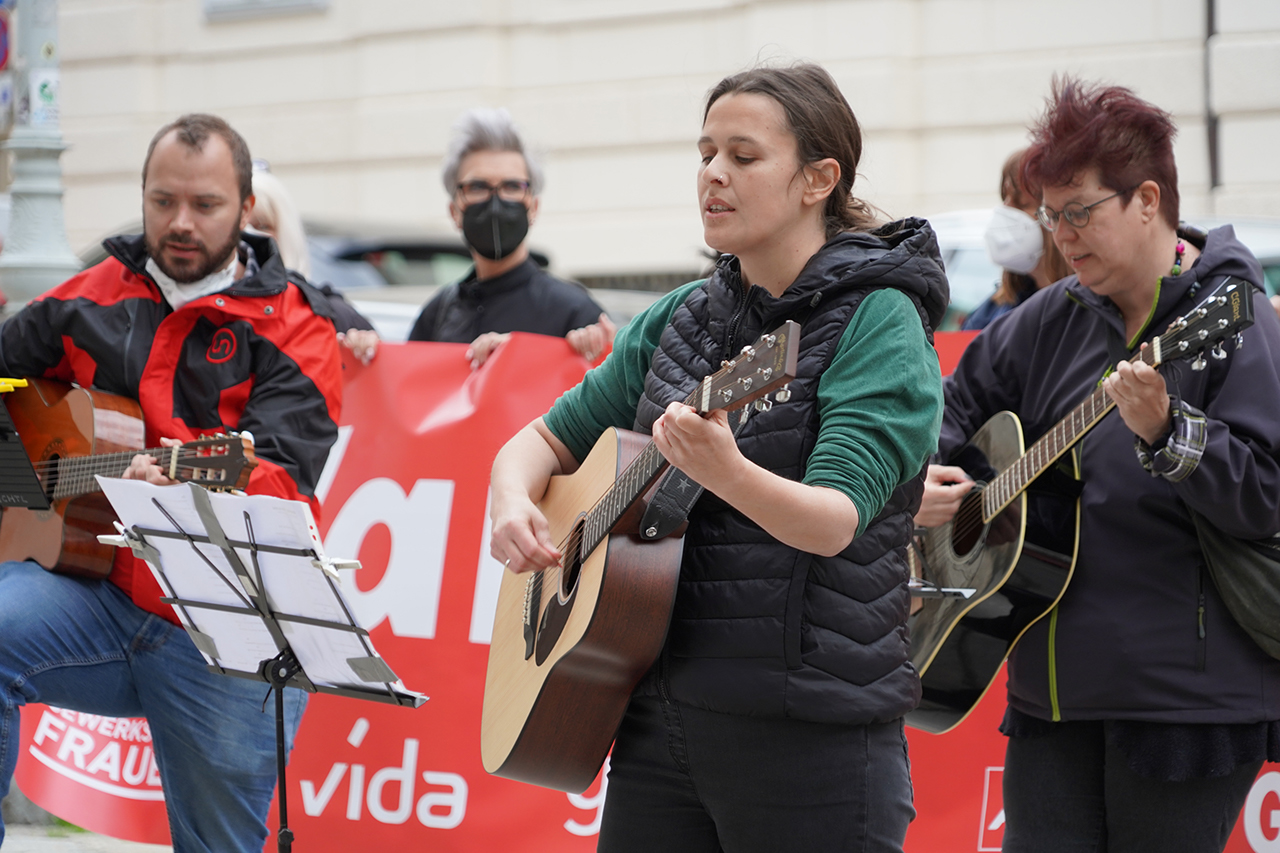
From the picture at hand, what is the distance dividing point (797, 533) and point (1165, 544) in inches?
48.5

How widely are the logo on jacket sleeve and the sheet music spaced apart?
24.0 inches

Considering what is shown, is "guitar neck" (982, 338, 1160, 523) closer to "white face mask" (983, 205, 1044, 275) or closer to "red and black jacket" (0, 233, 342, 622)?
"white face mask" (983, 205, 1044, 275)

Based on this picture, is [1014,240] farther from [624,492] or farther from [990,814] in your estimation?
[624,492]

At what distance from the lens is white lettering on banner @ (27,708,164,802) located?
177 inches

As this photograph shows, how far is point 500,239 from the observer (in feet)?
15.8

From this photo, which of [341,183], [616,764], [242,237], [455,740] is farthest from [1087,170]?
[341,183]

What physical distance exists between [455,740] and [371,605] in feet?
1.79

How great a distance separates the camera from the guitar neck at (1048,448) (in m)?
2.95

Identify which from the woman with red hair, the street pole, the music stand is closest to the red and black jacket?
the music stand

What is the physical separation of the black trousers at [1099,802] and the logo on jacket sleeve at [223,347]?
219 cm

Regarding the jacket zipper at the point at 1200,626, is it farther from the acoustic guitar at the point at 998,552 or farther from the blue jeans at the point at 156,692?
the blue jeans at the point at 156,692

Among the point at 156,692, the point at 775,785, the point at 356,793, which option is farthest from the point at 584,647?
the point at 356,793

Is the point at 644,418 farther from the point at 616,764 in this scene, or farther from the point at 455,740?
the point at 455,740

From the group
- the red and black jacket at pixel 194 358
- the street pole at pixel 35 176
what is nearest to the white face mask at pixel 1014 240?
the red and black jacket at pixel 194 358
